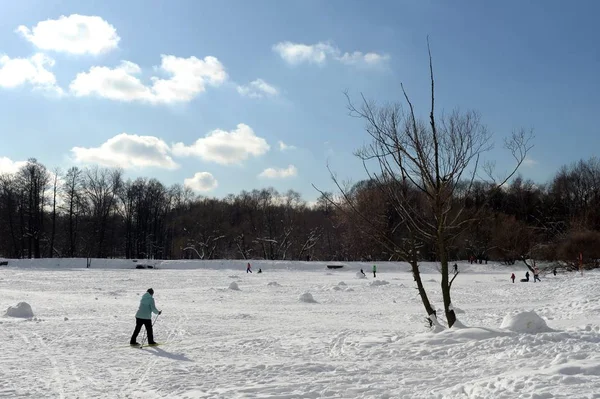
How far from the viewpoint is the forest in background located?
218 feet

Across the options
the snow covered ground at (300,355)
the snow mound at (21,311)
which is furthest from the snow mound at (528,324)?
the snow mound at (21,311)

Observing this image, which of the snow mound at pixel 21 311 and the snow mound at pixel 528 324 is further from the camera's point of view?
the snow mound at pixel 21 311

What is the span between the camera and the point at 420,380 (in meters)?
7.99

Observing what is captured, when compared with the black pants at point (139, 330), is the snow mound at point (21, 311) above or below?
below

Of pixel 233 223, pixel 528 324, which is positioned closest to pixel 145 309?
pixel 528 324

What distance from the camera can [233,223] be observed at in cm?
9525

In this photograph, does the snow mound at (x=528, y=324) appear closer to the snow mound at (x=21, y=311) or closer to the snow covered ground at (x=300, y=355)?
the snow covered ground at (x=300, y=355)

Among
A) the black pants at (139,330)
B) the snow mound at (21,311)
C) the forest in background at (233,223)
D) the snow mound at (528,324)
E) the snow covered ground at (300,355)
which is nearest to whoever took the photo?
the snow covered ground at (300,355)

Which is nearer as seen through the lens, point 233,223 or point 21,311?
point 21,311

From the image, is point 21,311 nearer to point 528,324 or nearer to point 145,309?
point 145,309

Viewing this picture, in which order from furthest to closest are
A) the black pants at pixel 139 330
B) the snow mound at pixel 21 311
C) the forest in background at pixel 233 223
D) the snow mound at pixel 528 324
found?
the forest in background at pixel 233 223 < the snow mound at pixel 21 311 < the black pants at pixel 139 330 < the snow mound at pixel 528 324

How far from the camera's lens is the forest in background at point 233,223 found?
218 feet

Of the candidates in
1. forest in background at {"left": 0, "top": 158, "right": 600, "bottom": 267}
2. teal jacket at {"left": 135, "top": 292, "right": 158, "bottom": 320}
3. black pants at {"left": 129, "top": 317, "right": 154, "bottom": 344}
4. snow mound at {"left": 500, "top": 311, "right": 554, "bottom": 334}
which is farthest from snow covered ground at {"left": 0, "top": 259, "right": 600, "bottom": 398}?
forest in background at {"left": 0, "top": 158, "right": 600, "bottom": 267}

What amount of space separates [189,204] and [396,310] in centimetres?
8221
